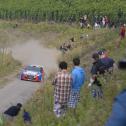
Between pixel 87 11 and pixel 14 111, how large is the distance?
5983 cm

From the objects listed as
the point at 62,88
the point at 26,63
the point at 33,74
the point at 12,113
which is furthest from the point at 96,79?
the point at 26,63

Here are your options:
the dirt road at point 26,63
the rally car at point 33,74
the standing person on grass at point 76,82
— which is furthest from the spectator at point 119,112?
the rally car at point 33,74

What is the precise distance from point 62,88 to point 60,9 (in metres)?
65.7

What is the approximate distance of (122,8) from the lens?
73312mm

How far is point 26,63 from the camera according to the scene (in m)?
48.8

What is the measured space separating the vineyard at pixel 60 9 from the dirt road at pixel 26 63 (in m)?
12.8

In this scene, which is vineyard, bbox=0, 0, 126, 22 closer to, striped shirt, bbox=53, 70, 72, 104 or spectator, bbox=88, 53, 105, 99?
spectator, bbox=88, 53, 105, 99

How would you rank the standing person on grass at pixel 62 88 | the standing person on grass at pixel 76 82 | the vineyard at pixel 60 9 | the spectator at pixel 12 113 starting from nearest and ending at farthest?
the standing person on grass at pixel 62 88 → the standing person on grass at pixel 76 82 → the spectator at pixel 12 113 → the vineyard at pixel 60 9

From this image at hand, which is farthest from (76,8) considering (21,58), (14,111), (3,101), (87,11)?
(14,111)

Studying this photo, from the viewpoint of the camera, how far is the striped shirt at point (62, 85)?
1233 centimetres

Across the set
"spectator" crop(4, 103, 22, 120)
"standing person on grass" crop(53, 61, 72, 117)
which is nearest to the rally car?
"spectator" crop(4, 103, 22, 120)

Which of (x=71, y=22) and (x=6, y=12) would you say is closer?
(x=71, y=22)

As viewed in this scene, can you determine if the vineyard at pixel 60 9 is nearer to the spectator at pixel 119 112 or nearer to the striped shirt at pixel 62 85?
the striped shirt at pixel 62 85

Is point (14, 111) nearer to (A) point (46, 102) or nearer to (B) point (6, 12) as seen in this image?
(A) point (46, 102)
